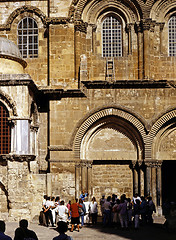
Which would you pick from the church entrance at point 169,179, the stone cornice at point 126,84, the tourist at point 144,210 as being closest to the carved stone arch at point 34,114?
the stone cornice at point 126,84

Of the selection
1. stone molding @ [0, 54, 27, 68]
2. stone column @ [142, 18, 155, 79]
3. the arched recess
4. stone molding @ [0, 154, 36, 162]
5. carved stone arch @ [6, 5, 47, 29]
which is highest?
carved stone arch @ [6, 5, 47, 29]

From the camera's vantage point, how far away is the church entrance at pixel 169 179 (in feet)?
85.8

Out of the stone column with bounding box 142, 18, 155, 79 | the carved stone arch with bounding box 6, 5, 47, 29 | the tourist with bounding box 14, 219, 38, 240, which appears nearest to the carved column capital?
the stone column with bounding box 142, 18, 155, 79

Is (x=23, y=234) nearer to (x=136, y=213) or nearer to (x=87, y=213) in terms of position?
(x=136, y=213)

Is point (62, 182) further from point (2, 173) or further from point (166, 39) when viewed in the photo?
point (166, 39)

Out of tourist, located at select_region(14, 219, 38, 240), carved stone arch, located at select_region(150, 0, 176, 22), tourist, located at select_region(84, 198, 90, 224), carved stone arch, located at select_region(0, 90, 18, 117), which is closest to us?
tourist, located at select_region(14, 219, 38, 240)

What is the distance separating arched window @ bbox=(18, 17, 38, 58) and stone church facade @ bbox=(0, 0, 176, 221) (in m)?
0.05

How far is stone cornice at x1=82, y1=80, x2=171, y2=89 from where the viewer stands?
23.2 meters

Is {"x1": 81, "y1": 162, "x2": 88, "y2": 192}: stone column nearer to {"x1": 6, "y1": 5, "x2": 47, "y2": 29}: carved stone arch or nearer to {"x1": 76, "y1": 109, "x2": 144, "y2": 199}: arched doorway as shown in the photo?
{"x1": 76, "y1": 109, "x2": 144, "y2": 199}: arched doorway

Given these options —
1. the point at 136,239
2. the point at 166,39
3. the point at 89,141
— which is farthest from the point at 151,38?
the point at 136,239

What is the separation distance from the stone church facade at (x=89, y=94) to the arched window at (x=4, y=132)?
0.05m

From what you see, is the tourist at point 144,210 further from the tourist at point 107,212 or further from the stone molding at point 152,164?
the stone molding at point 152,164

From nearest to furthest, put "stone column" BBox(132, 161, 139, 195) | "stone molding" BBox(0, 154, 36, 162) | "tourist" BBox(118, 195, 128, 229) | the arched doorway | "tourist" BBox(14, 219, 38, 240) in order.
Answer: "tourist" BBox(14, 219, 38, 240)
"tourist" BBox(118, 195, 128, 229)
"stone molding" BBox(0, 154, 36, 162)
"stone column" BBox(132, 161, 139, 195)
the arched doorway

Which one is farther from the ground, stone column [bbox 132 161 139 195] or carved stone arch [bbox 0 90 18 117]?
carved stone arch [bbox 0 90 18 117]
